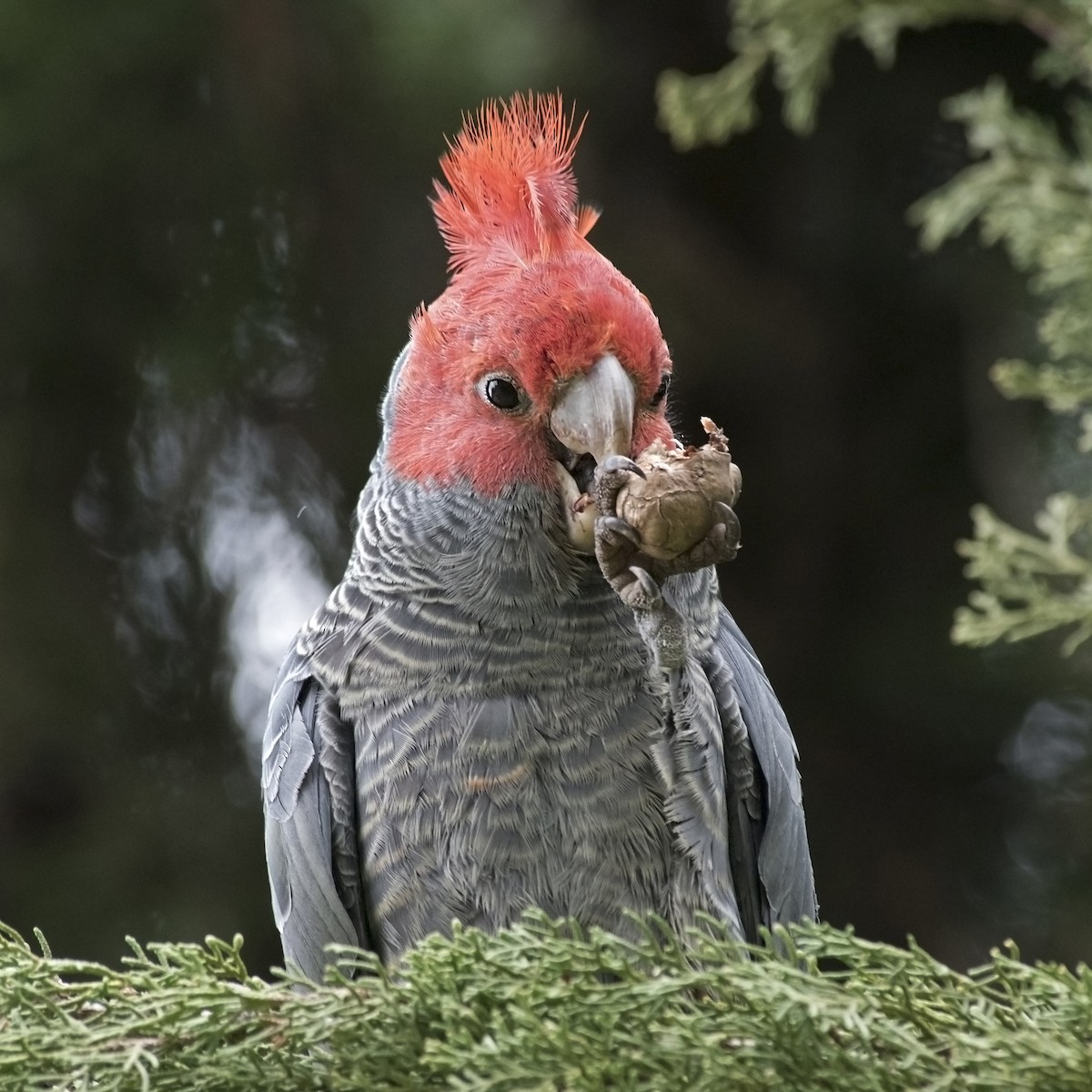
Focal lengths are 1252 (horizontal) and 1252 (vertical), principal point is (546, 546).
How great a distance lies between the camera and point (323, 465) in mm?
4633

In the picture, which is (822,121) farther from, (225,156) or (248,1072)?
(248,1072)

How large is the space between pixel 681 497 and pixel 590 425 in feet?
1.12

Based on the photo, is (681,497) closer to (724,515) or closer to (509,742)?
(724,515)

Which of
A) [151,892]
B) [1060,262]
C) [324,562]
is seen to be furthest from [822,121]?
[151,892]

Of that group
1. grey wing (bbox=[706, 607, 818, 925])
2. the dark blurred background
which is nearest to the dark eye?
grey wing (bbox=[706, 607, 818, 925])

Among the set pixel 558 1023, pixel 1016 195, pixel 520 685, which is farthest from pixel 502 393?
pixel 1016 195

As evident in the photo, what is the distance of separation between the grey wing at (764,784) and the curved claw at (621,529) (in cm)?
63

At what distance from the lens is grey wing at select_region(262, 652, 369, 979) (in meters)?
2.47

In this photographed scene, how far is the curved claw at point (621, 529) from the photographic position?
6.54 feet

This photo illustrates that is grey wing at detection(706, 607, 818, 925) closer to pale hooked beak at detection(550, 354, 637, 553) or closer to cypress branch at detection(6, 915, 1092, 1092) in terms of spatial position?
pale hooked beak at detection(550, 354, 637, 553)

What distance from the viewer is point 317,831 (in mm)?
2475

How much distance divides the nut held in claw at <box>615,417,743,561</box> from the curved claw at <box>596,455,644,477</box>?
0.07 ft

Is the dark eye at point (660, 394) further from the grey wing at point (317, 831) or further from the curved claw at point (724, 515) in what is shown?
the grey wing at point (317, 831)

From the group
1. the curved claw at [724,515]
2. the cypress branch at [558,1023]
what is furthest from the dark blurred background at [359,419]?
the cypress branch at [558,1023]
